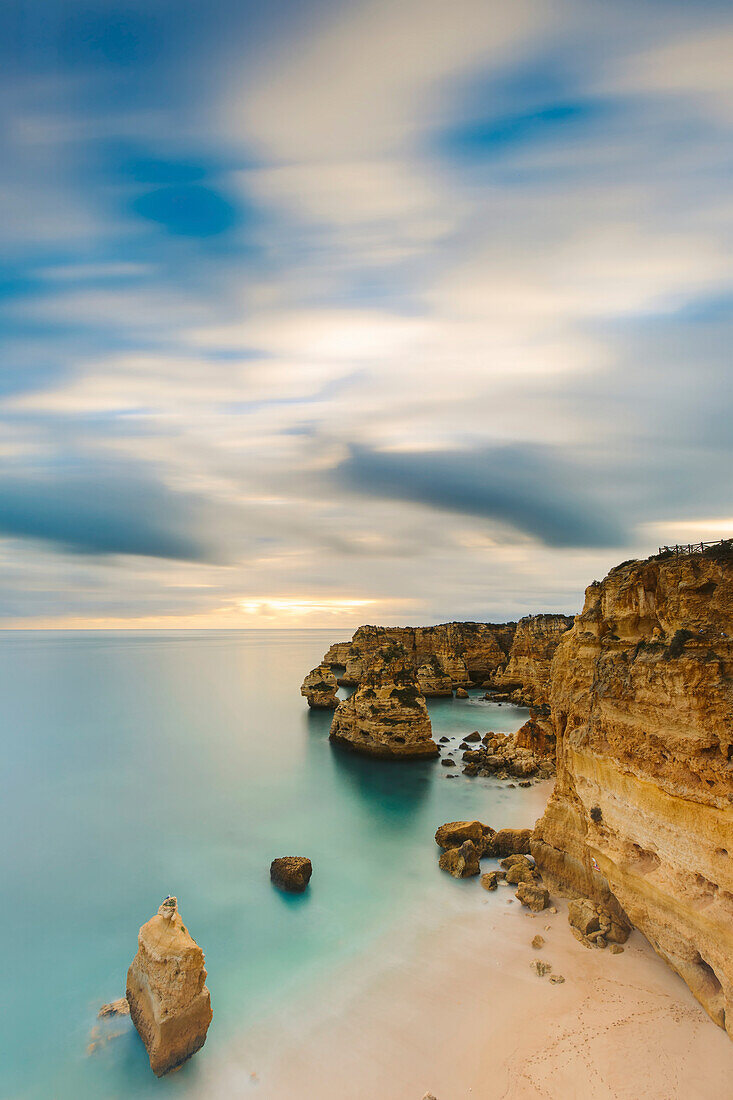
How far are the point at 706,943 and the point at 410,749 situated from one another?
952 inches

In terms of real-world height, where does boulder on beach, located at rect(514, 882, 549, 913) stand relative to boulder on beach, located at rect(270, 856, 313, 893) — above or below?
above

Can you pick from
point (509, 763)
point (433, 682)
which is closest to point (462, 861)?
point (509, 763)

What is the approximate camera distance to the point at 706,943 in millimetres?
9133

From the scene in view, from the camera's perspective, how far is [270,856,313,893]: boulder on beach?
668 inches

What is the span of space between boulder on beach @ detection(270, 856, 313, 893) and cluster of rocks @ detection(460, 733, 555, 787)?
14471 mm

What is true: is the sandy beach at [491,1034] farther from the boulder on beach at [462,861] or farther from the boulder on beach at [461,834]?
the boulder on beach at [461,834]

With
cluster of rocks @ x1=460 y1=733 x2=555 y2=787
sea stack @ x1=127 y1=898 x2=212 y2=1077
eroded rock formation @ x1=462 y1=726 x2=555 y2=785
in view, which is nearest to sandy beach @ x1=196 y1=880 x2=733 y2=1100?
sea stack @ x1=127 y1=898 x2=212 y2=1077

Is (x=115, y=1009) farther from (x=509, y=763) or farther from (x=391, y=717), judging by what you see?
(x=509, y=763)

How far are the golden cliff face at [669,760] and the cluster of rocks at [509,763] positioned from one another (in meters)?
16.2

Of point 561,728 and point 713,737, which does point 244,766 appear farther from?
point 713,737

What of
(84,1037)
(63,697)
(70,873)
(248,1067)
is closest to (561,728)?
(248,1067)

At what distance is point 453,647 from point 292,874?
57.2 meters

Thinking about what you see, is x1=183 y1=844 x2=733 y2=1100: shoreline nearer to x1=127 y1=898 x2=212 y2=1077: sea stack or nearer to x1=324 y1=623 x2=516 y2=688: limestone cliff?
x1=127 y1=898 x2=212 y2=1077: sea stack

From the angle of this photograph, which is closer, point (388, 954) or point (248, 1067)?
point (248, 1067)
